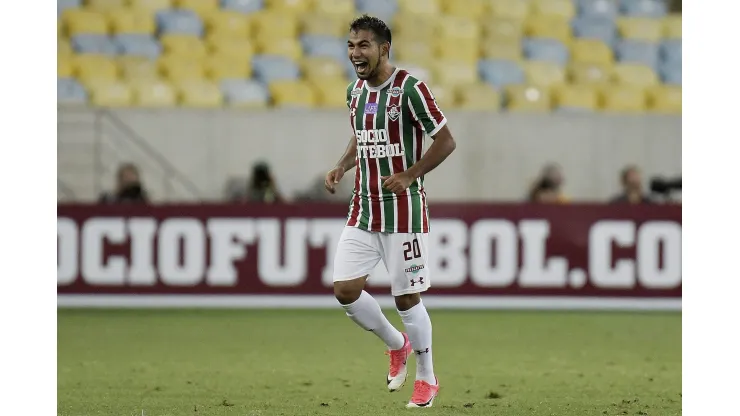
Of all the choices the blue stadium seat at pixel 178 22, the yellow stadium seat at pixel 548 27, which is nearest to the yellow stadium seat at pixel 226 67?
the blue stadium seat at pixel 178 22

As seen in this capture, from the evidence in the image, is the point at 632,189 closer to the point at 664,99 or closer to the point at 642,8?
the point at 664,99

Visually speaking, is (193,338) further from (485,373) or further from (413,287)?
(413,287)

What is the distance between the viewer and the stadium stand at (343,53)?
1417cm

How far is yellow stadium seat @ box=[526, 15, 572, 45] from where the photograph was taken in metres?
16.0

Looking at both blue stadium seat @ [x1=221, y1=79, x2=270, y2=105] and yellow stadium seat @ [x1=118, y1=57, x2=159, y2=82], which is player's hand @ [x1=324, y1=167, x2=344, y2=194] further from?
yellow stadium seat @ [x1=118, y1=57, x2=159, y2=82]

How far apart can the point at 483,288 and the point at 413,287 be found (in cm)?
560

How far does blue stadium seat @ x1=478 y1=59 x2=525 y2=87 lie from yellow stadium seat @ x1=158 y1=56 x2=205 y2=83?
11.9ft

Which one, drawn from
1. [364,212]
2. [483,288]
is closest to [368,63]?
[364,212]

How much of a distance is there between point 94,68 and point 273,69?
86.5 inches

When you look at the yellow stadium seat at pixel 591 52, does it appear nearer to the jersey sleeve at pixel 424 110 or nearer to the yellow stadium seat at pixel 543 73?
the yellow stadium seat at pixel 543 73

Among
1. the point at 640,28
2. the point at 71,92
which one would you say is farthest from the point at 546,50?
the point at 71,92

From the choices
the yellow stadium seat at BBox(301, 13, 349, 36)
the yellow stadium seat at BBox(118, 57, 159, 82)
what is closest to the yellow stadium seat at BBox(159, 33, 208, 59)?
the yellow stadium seat at BBox(118, 57, 159, 82)

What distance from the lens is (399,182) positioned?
5.67 metres

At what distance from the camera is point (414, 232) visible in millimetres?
5891
